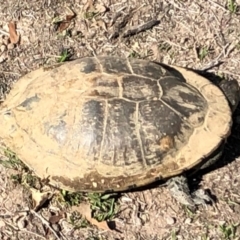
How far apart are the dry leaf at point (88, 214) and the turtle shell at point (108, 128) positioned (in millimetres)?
237

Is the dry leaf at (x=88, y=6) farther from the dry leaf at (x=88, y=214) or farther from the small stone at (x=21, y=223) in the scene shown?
the small stone at (x=21, y=223)

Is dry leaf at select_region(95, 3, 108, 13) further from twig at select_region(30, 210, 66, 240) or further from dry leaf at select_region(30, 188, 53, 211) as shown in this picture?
twig at select_region(30, 210, 66, 240)

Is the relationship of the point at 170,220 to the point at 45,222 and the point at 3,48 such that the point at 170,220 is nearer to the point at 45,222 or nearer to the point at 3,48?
the point at 45,222

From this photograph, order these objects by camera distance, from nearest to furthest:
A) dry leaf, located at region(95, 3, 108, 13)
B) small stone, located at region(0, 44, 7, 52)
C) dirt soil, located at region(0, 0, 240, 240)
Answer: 1. dirt soil, located at region(0, 0, 240, 240)
2. small stone, located at region(0, 44, 7, 52)
3. dry leaf, located at region(95, 3, 108, 13)

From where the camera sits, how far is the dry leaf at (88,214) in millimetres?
4523

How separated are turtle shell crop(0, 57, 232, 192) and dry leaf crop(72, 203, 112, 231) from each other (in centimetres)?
24

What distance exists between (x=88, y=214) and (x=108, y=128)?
70 centimetres

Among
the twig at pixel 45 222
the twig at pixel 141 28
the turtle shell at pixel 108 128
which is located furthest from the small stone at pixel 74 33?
the twig at pixel 45 222

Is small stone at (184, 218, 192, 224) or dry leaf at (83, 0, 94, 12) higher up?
dry leaf at (83, 0, 94, 12)

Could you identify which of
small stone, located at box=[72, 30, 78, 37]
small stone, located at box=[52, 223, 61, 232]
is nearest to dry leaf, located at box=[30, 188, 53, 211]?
small stone, located at box=[52, 223, 61, 232]

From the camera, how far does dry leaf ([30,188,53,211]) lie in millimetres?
4590

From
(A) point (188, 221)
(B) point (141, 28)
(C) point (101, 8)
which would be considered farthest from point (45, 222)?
(C) point (101, 8)

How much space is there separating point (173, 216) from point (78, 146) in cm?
90

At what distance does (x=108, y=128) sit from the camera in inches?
168
